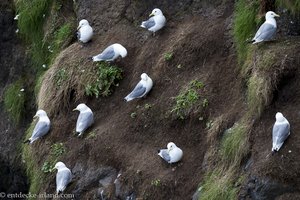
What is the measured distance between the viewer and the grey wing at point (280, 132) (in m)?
8.16

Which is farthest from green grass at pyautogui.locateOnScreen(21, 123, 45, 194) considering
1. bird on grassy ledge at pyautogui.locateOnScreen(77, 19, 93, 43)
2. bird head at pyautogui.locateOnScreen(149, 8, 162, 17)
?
bird head at pyautogui.locateOnScreen(149, 8, 162, 17)

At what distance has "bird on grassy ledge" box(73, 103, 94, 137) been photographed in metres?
10.5

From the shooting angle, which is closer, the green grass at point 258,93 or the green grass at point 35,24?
the green grass at point 258,93

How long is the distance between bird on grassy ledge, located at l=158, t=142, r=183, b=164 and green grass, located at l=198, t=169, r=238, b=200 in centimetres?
46

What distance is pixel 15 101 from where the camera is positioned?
43.1 feet

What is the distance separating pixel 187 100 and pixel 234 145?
134 centimetres

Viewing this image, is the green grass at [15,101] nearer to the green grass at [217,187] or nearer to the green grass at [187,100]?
the green grass at [187,100]

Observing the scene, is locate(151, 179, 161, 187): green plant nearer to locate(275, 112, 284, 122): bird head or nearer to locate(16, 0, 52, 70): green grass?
locate(275, 112, 284, 122): bird head

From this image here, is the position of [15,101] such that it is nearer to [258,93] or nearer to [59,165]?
[59,165]

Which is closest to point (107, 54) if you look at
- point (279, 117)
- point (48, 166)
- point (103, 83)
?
point (103, 83)

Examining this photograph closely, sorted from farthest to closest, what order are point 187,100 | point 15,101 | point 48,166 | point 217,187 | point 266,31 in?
point 15,101 < point 48,166 < point 187,100 < point 266,31 < point 217,187

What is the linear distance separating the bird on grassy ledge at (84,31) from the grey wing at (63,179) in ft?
8.67

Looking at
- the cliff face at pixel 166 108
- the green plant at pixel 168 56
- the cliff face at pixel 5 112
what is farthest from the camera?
the cliff face at pixel 5 112

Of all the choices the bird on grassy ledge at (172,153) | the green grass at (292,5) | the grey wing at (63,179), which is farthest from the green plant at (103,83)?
the green grass at (292,5)
